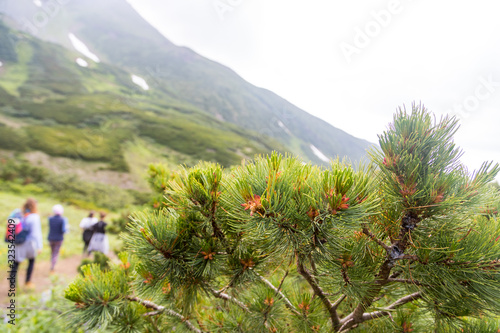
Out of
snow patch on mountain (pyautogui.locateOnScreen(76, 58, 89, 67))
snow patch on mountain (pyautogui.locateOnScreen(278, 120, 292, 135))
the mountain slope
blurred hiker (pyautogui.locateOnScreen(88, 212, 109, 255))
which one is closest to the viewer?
blurred hiker (pyautogui.locateOnScreen(88, 212, 109, 255))

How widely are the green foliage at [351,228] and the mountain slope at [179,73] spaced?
255 feet

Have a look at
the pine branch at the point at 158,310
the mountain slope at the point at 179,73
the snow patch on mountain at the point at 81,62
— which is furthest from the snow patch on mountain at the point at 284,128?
the pine branch at the point at 158,310

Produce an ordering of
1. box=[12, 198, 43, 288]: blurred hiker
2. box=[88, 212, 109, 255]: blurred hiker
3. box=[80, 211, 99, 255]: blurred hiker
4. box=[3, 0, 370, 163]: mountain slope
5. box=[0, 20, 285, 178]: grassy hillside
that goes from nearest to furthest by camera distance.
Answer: box=[12, 198, 43, 288]: blurred hiker < box=[88, 212, 109, 255]: blurred hiker < box=[80, 211, 99, 255]: blurred hiker < box=[0, 20, 285, 178]: grassy hillside < box=[3, 0, 370, 163]: mountain slope

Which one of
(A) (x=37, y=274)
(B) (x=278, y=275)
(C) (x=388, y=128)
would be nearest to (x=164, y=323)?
(B) (x=278, y=275)

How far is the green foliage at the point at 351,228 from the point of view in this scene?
925 millimetres

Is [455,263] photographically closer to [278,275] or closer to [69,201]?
[278,275]

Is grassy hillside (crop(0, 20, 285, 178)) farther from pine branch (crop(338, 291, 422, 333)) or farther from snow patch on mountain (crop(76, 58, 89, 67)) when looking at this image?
pine branch (crop(338, 291, 422, 333))

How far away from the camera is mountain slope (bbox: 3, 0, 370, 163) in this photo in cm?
9394

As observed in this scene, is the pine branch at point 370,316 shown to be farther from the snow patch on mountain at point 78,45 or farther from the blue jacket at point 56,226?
the snow patch on mountain at point 78,45

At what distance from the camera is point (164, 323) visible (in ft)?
5.79

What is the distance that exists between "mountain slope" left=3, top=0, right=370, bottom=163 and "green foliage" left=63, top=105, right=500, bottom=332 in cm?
7768

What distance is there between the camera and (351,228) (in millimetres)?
907

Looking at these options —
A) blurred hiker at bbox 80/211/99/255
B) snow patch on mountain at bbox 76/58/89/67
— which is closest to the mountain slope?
snow patch on mountain at bbox 76/58/89/67

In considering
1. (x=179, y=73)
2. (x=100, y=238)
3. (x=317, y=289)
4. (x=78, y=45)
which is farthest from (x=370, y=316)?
(x=78, y=45)
